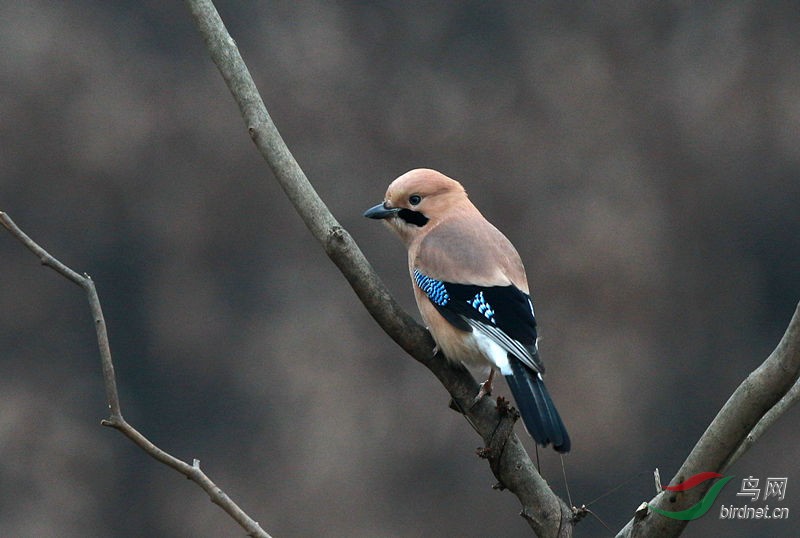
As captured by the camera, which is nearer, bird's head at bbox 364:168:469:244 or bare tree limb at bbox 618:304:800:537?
bare tree limb at bbox 618:304:800:537

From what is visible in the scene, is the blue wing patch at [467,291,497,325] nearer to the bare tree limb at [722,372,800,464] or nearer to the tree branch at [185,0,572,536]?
the tree branch at [185,0,572,536]

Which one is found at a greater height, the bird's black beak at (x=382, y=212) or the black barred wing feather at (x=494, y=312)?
the bird's black beak at (x=382, y=212)

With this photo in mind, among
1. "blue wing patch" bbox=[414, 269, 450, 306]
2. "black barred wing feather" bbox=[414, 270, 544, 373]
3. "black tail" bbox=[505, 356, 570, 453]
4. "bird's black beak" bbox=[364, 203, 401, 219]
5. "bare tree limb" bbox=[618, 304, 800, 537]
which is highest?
"bird's black beak" bbox=[364, 203, 401, 219]

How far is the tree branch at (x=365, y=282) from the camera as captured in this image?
1207mm

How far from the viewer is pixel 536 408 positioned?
1.31 meters

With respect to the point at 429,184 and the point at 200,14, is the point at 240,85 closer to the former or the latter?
the point at 200,14

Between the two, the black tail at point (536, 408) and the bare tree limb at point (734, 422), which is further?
the black tail at point (536, 408)

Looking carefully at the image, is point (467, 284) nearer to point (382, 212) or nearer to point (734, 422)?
point (382, 212)

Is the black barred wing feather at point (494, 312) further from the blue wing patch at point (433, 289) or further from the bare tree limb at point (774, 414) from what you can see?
the bare tree limb at point (774, 414)

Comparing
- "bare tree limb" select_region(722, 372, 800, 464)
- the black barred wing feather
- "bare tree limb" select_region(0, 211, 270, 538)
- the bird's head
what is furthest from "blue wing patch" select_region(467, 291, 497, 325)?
"bare tree limb" select_region(0, 211, 270, 538)

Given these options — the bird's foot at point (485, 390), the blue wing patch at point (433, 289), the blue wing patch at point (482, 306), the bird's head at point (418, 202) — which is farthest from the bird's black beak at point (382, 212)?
the bird's foot at point (485, 390)

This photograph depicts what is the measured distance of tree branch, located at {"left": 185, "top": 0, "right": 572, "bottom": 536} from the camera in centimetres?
121

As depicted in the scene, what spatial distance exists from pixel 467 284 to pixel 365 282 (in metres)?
0.40

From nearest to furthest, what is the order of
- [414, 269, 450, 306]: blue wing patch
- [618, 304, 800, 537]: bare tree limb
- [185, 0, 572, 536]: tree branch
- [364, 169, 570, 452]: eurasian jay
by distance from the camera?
[618, 304, 800, 537]: bare tree limb < [185, 0, 572, 536]: tree branch < [364, 169, 570, 452]: eurasian jay < [414, 269, 450, 306]: blue wing patch
